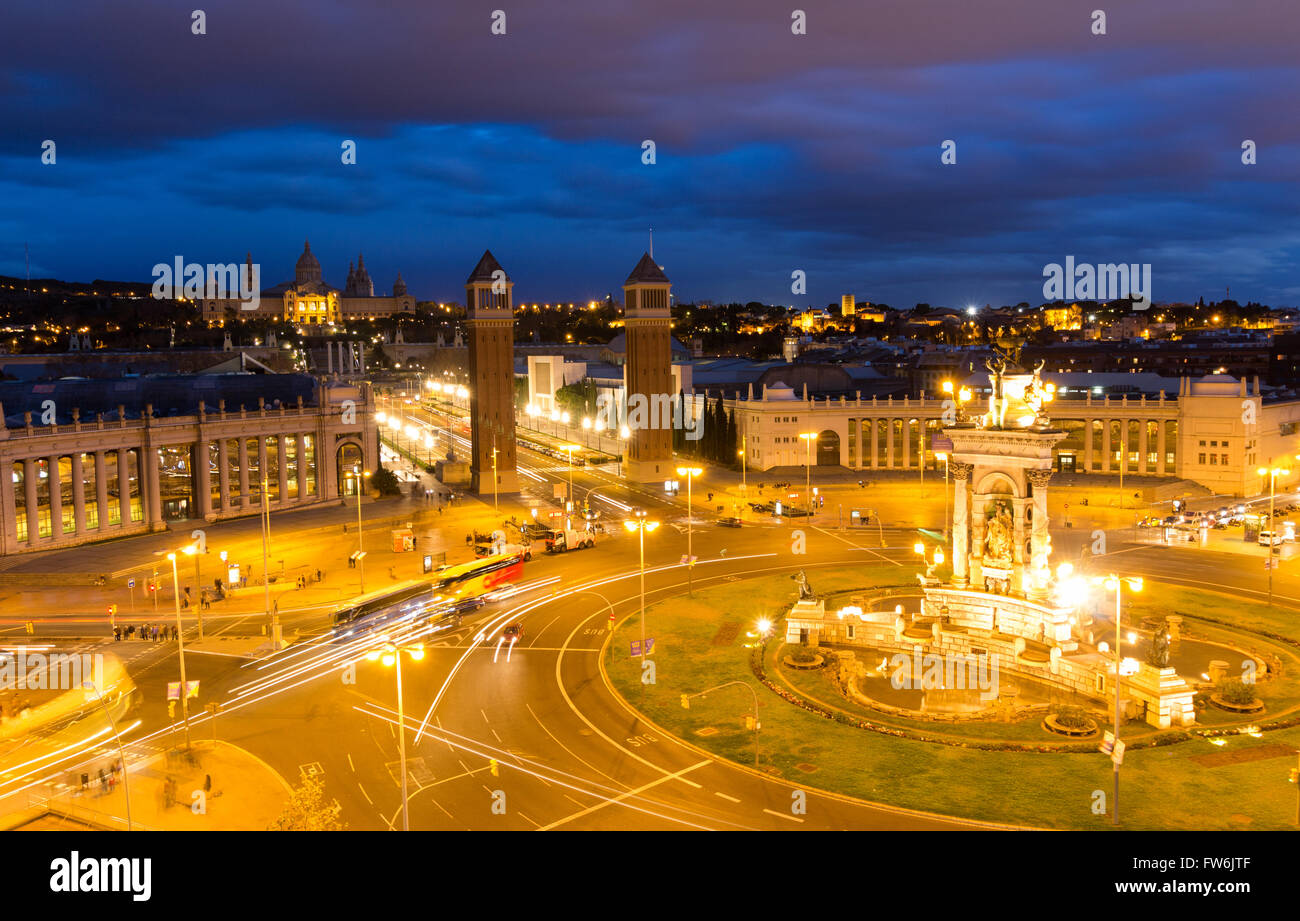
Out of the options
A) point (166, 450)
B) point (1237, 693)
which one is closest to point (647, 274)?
point (166, 450)

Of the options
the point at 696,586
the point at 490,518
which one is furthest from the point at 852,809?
the point at 490,518

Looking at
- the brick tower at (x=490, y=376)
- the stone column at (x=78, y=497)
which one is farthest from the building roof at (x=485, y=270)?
the stone column at (x=78, y=497)

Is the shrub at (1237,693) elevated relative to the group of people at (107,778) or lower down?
elevated

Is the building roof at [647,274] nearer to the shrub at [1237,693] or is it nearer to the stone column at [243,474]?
the stone column at [243,474]

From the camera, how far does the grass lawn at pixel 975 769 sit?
1172 inches

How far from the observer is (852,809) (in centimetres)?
3048

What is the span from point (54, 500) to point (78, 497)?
2015 millimetres

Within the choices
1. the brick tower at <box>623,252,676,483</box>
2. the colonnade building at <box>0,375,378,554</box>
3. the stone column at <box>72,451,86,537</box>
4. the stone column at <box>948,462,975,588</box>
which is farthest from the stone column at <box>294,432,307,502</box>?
the stone column at <box>948,462,975,588</box>

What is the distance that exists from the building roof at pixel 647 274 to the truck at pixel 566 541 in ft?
138

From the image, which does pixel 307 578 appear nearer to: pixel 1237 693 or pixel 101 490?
pixel 101 490
